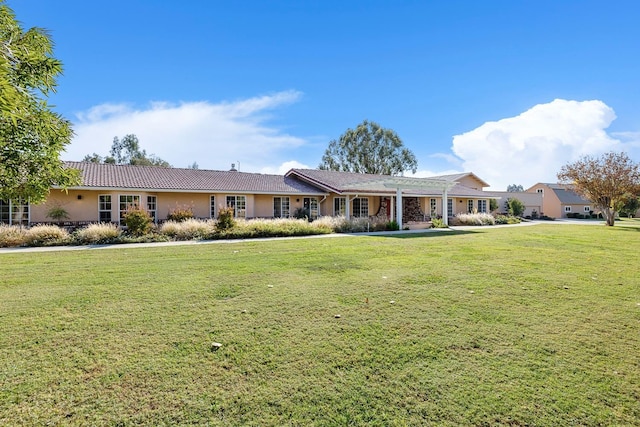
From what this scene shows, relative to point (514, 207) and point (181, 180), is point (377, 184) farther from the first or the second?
point (514, 207)

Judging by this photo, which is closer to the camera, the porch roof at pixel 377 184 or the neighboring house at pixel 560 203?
the porch roof at pixel 377 184

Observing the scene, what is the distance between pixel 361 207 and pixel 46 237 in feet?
64.4

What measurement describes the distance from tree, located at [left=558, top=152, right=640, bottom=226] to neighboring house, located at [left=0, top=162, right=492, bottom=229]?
10.7 meters

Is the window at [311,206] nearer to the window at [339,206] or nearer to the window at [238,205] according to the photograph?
the window at [339,206]

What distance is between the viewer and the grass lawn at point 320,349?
8.80 ft

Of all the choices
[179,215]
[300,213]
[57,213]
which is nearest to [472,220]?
[300,213]

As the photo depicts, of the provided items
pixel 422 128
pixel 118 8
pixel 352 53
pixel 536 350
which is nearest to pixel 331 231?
pixel 352 53

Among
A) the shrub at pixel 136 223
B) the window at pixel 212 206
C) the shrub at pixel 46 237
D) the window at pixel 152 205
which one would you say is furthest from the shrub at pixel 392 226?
the shrub at pixel 46 237

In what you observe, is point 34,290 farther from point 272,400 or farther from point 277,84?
point 277,84

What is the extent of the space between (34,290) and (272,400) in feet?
19.2

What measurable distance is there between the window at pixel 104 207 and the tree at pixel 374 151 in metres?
38.4

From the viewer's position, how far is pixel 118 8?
12.0 metres

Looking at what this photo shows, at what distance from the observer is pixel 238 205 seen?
21656 millimetres

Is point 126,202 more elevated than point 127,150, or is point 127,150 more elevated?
point 127,150
